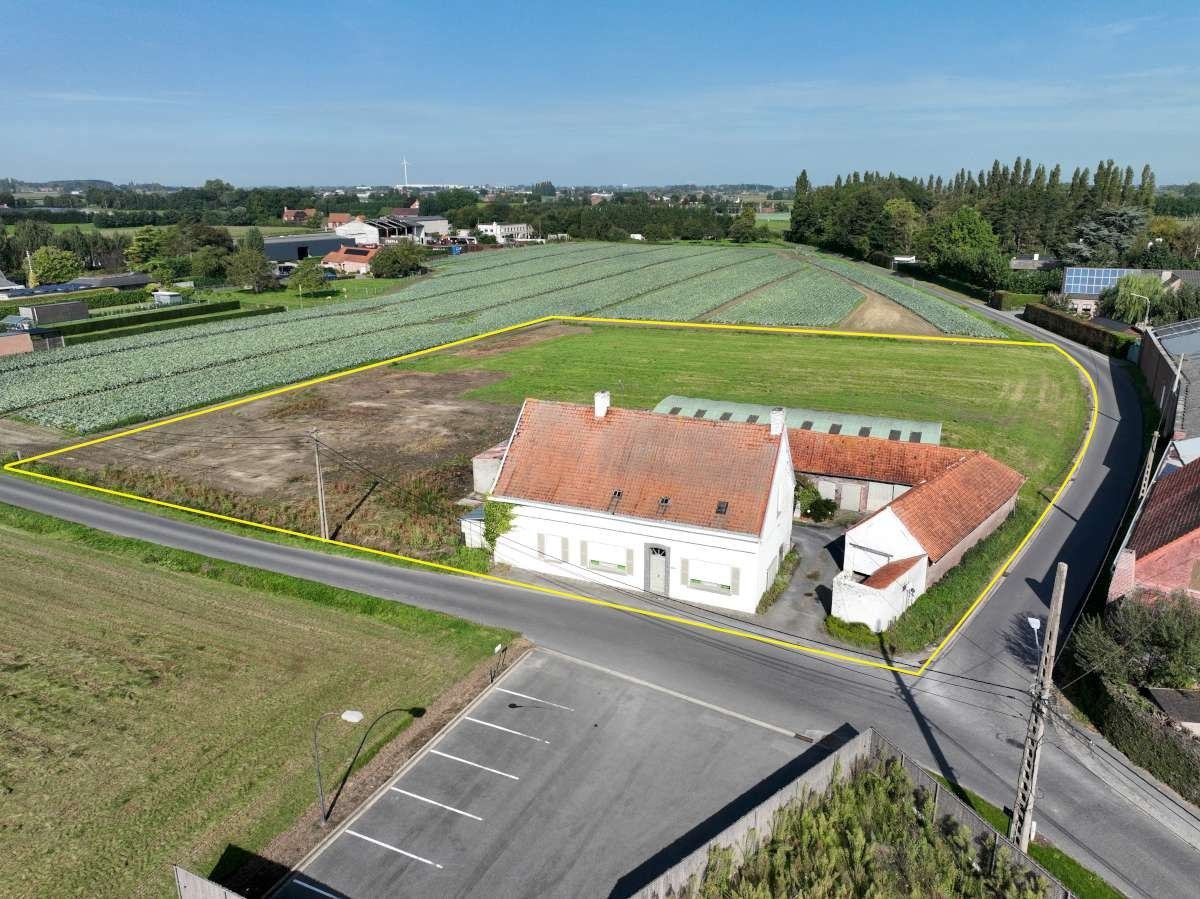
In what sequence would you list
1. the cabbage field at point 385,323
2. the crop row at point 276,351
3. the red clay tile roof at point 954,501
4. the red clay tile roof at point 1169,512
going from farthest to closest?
the cabbage field at point 385,323 < the crop row at point 276,351 < the red clay tile roof at point 954,501 < the red clay tile roof at point 1169,512

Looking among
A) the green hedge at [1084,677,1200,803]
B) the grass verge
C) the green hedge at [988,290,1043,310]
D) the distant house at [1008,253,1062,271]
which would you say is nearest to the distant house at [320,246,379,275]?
the green hedge at [988,290,1043,310]

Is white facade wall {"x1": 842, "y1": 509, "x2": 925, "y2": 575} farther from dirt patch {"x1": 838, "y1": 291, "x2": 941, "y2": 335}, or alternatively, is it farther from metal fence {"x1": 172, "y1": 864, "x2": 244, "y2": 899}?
dirt patch {"x1": 838, "y1": 291, "x2": 941, "y2": 335}

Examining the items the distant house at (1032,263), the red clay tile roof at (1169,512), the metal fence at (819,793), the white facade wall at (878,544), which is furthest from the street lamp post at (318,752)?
the distant house at (1032,263)

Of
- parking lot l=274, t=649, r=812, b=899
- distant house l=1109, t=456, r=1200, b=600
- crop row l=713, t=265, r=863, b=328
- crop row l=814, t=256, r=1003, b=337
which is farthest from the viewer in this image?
crop row l=713, t=265, r=863, b=328

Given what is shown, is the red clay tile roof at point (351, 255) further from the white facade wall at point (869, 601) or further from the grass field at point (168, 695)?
the white facade wall at point (869, 601)

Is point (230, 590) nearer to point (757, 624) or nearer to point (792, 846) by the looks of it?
point (757, 624)

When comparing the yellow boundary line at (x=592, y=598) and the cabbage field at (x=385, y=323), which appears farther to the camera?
the cabbage field at (x=385, y=323)
